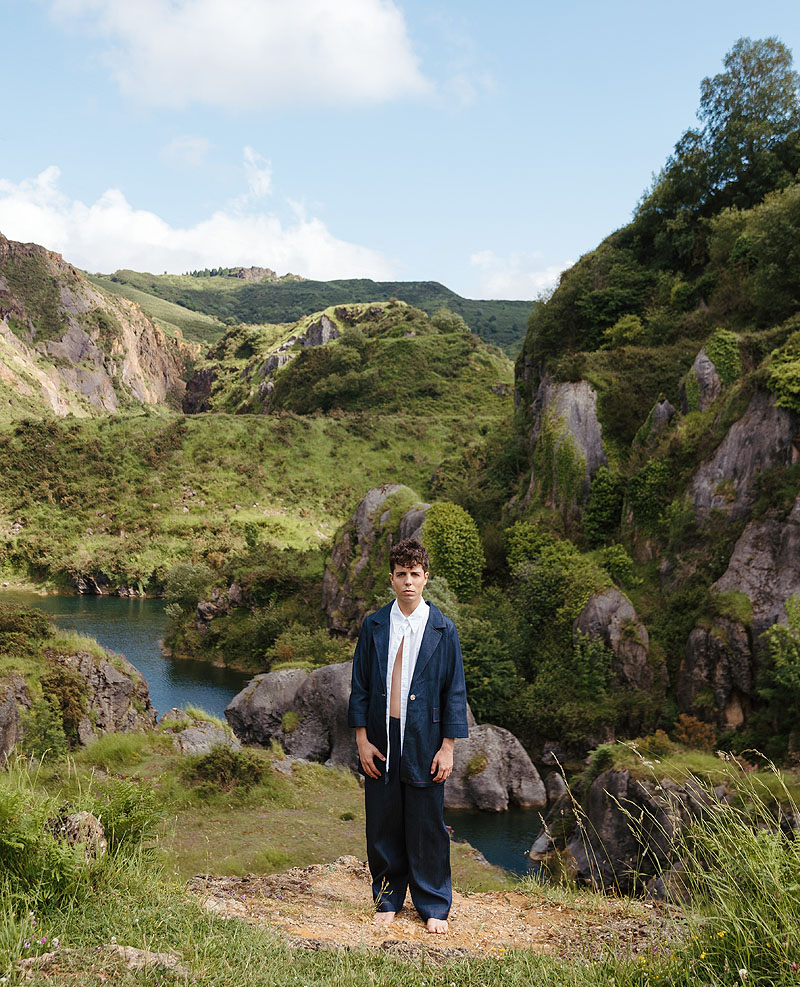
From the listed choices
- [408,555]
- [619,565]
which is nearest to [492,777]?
[619,565]

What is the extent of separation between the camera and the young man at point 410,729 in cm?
505

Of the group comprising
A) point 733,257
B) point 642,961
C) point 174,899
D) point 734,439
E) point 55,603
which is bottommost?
point 55,603

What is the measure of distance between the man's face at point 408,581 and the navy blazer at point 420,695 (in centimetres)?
17

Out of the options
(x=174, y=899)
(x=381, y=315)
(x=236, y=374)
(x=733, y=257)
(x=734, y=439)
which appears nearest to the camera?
(x=174, y=899)

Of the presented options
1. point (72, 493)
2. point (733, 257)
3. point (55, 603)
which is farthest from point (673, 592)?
point (72, 493)

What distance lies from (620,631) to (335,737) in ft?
34.0

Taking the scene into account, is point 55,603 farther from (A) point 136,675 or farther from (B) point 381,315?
(B) point 381,315

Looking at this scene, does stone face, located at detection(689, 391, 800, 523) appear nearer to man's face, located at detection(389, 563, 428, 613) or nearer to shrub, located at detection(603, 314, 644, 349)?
shrub, located at detection(603, 314, 644, 349)

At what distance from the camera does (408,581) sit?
16.8 feet

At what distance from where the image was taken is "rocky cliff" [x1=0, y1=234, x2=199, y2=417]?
108250 mm

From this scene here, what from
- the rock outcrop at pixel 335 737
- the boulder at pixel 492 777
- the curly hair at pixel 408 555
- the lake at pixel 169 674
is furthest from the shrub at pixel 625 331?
the curly hair at pixel 408 555

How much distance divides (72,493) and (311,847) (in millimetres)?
59355

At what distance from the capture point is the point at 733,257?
30.0 m

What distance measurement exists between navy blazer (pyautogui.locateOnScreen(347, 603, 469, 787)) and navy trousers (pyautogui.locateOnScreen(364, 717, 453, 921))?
4.7 inches
